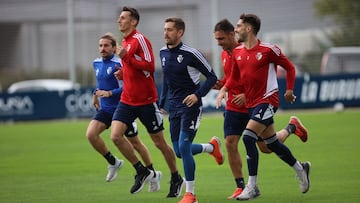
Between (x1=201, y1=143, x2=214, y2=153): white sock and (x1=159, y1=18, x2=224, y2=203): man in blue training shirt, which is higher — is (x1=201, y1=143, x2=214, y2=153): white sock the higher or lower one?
the lower one

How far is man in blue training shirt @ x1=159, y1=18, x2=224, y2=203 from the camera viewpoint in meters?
10.8

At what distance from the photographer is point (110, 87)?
1309 centimetres

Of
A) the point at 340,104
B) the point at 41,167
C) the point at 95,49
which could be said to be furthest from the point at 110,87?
the point at 95,49

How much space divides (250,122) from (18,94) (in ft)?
76.4

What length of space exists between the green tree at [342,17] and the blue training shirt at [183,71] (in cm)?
2310

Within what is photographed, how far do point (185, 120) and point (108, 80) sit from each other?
2.50 m

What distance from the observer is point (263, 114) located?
1082 centimetres

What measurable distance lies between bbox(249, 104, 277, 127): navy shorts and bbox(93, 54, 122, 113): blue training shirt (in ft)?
9.26

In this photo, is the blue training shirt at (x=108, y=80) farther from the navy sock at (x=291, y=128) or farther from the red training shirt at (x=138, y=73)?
the navy sock at (x=291, y=128)

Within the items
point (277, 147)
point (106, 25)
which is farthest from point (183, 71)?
point (106, 25)

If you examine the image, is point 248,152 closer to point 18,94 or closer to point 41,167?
point 41,167

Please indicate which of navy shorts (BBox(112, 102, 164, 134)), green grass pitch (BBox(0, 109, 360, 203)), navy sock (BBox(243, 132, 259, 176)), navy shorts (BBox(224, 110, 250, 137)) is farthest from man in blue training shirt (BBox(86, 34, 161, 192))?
navy sock (BBox(243, 132, 259, 176))

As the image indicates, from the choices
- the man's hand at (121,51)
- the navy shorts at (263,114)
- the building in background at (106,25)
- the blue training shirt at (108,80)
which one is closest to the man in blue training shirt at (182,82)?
the man's hand at (121,51)

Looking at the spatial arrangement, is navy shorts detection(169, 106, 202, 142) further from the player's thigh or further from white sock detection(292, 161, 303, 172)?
white sock detection(292, 161, 303, 172)
